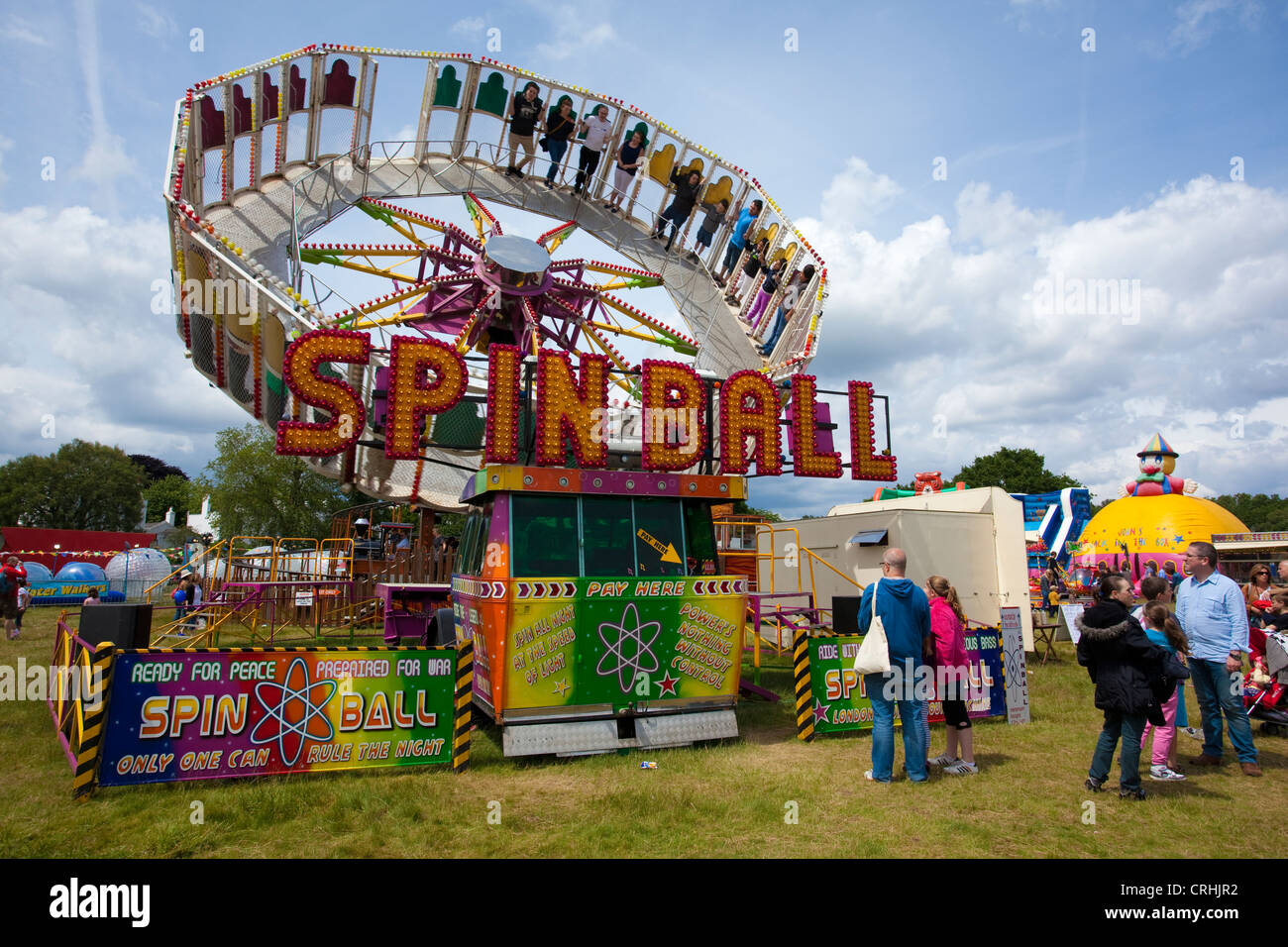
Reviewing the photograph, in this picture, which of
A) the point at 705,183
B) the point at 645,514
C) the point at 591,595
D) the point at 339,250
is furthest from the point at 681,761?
the point at 705,183

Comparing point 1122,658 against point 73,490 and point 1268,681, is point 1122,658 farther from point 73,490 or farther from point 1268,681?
point 73,490

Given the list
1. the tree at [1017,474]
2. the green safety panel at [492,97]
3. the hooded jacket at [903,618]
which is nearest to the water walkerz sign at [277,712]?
the hooded jacket at [903,618]

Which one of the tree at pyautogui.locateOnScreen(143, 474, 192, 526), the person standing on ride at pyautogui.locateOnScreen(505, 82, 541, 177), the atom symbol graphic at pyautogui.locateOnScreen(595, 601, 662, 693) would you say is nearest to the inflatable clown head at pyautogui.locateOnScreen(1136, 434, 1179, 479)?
the person standing on ride at pyautogui.locateOnScreen(505, 82, 541, 177)

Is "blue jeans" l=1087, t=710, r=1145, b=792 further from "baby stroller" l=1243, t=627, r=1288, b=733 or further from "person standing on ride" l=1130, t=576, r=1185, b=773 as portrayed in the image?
"baby stroller" l=1243, t=627, r=1288, b=733

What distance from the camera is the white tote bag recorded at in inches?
257

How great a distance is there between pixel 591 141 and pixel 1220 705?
Result: 23.5m

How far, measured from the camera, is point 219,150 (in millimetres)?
18609

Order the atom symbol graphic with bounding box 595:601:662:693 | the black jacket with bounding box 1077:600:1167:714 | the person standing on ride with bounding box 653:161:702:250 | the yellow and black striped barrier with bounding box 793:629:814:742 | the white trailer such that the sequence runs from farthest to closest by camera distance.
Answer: the person standing on ride with bounding box 653:161:702:250 → the white trailer → the yellow and black striped barrier with bounding box 793:629:814:742 → the atom symbol graphic with bounding box 595:601:662:693 → the black jacket with bounding box 1077:600:1167:714

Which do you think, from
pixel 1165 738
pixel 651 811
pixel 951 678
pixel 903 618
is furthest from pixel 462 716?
pixel 1165 738

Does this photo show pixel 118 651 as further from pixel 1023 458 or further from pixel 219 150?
pixel 1023 458

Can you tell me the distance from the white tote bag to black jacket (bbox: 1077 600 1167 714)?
1.57m

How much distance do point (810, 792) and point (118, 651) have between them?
6.39 meters

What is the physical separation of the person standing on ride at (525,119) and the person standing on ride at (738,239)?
303 inches
